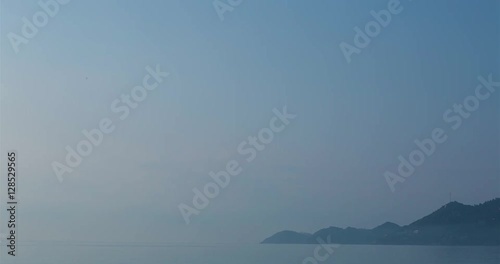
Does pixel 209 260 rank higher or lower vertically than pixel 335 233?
higher

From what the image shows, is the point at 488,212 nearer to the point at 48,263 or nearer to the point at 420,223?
the point at 420,223

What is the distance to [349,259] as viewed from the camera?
40.8 meters

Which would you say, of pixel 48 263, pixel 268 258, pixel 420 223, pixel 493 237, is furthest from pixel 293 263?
pixel 493 237

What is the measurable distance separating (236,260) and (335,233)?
38.8 ft

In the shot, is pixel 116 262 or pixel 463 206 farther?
pixel 463 206

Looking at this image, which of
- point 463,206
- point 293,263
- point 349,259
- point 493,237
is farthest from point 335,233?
point 493,237

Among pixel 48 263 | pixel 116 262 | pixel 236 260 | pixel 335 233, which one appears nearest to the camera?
pixel 335 233

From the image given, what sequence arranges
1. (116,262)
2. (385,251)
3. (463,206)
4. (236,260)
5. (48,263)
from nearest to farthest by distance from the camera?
(48,263) → (116,262) → (463,206) → (236,260) → (385,251)

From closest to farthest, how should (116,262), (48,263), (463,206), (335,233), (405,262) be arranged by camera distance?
(335,233), (48,263), (116,262), (463,206), (405,262)

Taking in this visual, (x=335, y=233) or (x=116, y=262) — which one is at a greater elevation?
(x=116, y=262)

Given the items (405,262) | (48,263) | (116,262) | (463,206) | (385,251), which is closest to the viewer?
(48,263)

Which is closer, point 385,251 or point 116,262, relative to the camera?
point 116,262

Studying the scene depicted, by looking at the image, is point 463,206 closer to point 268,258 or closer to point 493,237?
point 493,237

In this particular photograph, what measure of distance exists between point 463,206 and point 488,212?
5.60 ft
